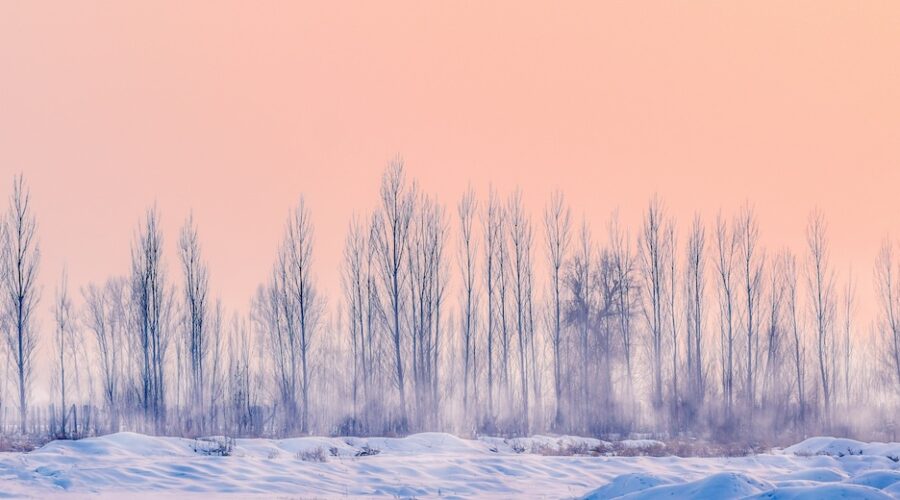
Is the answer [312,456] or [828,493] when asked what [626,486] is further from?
[312,456]

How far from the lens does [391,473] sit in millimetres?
19188

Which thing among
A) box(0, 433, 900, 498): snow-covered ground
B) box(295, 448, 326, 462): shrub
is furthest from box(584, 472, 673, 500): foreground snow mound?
box(295, 448, 326, 462): shrub

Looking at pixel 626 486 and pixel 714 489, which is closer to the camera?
pixel 714 489

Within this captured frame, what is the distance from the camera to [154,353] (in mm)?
41656

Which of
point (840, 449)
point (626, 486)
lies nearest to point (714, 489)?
point (626, 486)

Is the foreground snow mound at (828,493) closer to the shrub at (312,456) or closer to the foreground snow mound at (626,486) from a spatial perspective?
the foreground snow mound at (626,486)

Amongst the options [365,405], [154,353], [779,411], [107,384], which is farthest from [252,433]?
[107,384]

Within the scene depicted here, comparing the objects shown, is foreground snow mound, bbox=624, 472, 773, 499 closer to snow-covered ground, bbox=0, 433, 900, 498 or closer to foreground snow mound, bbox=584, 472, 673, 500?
snow-covered ground, bbox=0, 433, 900, 498

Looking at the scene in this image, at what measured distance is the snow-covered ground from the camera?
15195 millimetres

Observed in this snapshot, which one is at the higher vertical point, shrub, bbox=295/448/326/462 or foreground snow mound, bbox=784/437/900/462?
shrub, bbox=295/448/326/462

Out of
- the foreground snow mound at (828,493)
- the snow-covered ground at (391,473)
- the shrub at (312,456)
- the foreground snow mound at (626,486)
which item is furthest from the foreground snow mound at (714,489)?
the shrub at (312,456)

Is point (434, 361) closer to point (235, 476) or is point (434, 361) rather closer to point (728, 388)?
point (728, 388)

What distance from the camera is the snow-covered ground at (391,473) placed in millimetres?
15195

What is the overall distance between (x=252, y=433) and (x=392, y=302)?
27.6 feet
